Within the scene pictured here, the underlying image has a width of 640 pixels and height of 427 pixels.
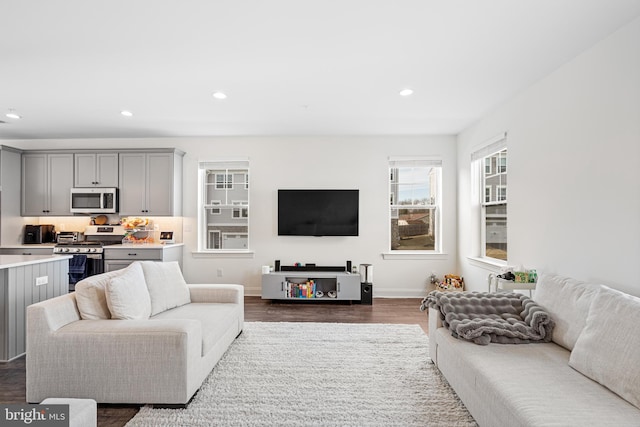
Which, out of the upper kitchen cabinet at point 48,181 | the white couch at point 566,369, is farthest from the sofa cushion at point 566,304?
the upper kitchen cabinet at point 48,181

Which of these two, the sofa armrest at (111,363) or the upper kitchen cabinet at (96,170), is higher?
the upper kitchen cabinet at (96,170)

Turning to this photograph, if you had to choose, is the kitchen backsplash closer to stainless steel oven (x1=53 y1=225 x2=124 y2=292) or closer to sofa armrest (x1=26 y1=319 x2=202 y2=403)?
stainless steel oven (x1=53 y1=225 x2=124 y2=292)

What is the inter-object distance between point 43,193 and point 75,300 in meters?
3.96

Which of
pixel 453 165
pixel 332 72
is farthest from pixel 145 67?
pixel 453 165

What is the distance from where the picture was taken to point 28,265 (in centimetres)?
306

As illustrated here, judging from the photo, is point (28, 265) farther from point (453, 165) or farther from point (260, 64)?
point (453, 165)

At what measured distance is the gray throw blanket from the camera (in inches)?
88.0

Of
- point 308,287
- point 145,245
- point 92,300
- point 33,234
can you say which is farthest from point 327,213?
point 33,234

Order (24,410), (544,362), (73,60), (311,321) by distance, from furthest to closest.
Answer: (311,321), (73,60), (544,362), (24,410)

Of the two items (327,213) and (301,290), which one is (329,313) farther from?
(327,213)

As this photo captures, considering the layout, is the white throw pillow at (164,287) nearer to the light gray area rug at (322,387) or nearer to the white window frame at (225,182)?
the light gray area rug at (322,387)

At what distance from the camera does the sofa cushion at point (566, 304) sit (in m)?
2.08

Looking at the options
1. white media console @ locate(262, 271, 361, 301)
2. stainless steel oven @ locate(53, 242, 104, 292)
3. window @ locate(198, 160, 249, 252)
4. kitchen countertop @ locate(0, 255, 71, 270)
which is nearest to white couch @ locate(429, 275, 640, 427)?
white media console @ locate(262, 271, 361, 301)

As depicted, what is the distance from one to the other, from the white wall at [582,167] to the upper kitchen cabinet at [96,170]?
213 inches
